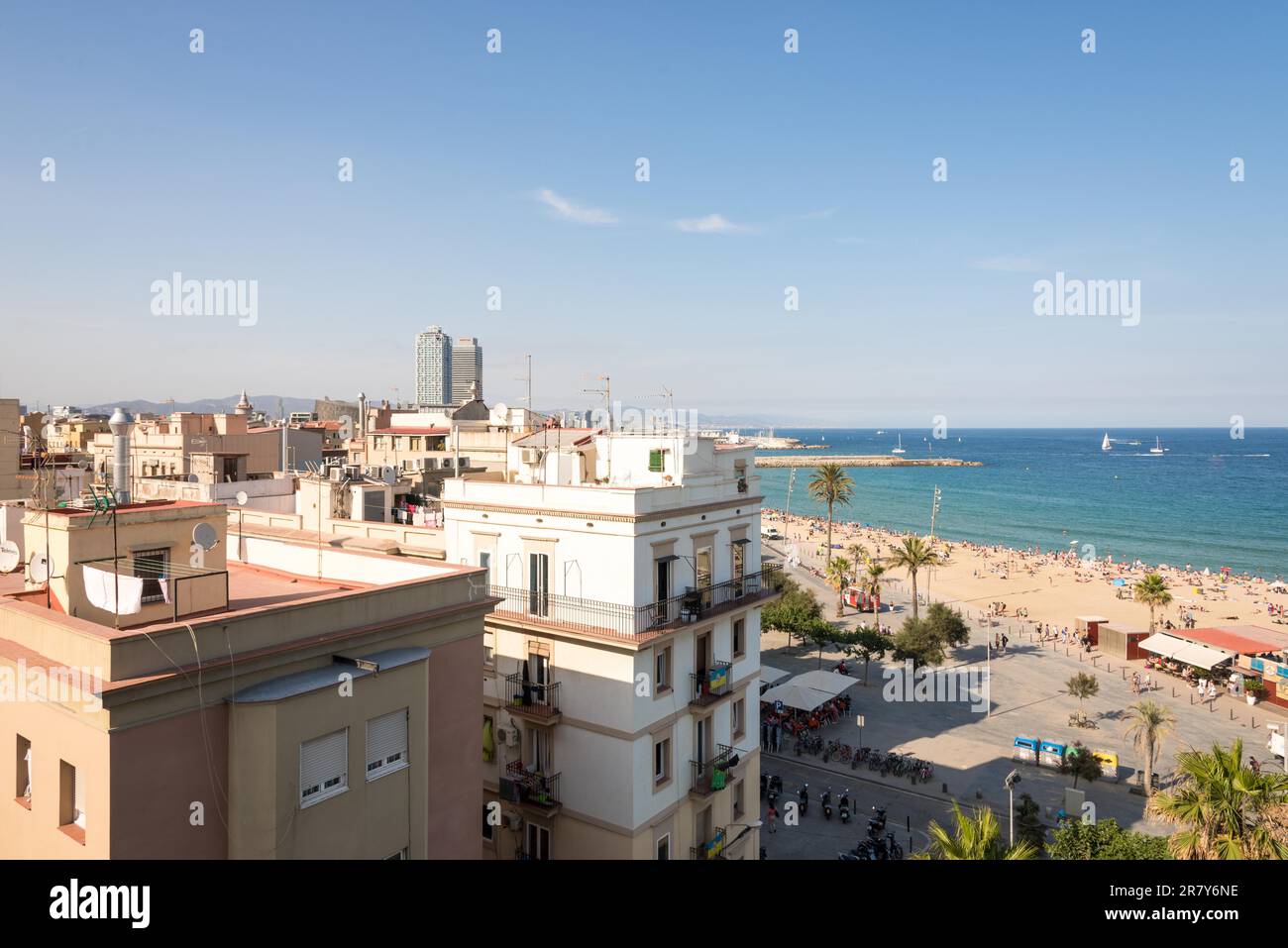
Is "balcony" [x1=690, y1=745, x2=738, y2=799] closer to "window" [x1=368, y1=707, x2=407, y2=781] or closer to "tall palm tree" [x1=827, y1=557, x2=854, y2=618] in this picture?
"window" [x1=368, y1=707, x2=407, y2=781]

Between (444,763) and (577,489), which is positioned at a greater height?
(577,489)

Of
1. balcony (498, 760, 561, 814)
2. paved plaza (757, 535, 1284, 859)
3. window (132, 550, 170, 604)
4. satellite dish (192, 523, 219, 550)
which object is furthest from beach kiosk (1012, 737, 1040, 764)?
window (132, 550, 170, 604)

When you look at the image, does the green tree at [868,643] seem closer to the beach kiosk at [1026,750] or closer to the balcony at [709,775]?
the beach kiosk at [1026,750]

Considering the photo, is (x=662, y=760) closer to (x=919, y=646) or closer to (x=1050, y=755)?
(x=1050, y=755)

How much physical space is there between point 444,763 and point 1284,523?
150 metres

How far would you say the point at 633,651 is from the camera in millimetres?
20094

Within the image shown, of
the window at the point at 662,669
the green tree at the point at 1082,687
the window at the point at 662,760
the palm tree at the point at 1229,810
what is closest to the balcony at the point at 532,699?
the window at the point at 662,669

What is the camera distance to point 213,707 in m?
10.5

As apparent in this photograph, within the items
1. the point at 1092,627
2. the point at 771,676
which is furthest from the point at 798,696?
the point at 1092,627

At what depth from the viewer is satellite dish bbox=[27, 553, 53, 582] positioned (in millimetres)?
12367

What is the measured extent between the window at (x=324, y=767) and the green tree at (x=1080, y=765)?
31.0 meters

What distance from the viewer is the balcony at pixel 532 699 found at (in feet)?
68.8
